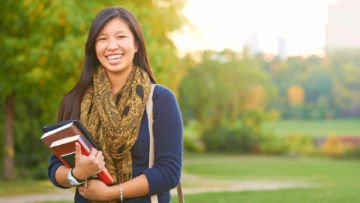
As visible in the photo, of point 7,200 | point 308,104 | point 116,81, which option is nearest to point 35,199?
point 7,200

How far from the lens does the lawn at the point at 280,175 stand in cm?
1101

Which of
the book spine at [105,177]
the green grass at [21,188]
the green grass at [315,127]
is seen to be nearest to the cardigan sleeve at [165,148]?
the book spine at [105,177]

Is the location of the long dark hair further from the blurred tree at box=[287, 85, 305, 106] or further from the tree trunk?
the blurred tree at box=[287, 85, 305, 106]

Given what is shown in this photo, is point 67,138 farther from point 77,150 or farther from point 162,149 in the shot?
point 162,149

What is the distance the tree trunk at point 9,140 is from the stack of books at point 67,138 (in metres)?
13.3

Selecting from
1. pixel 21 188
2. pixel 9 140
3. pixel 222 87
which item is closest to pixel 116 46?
pixel 21 188

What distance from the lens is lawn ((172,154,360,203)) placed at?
36.1ft

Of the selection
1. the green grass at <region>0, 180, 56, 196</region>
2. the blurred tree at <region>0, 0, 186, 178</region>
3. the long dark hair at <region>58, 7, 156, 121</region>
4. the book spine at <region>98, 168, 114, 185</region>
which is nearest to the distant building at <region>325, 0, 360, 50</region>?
the blurred tree at <region>0, 0, 186, 178</region>

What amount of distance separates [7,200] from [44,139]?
968 centimetres

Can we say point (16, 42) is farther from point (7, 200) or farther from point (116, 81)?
point (116, 81)

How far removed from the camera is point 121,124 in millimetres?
2051

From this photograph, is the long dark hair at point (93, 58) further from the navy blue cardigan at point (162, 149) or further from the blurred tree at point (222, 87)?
the blurred tree at point (222, 87)

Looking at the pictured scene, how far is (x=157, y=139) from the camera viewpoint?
209 centimetres

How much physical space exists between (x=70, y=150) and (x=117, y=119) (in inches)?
7.6
